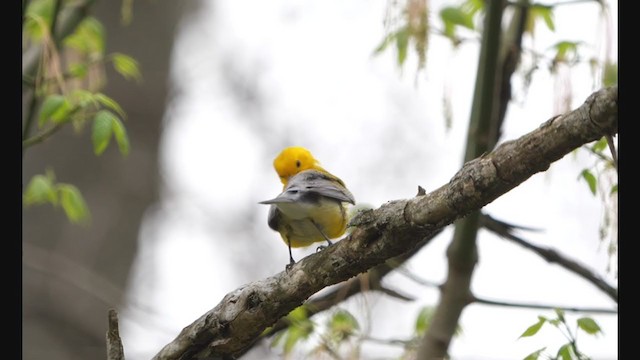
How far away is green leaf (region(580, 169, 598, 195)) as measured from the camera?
2637 mm

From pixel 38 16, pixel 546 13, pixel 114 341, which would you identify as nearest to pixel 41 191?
pixel 38 16

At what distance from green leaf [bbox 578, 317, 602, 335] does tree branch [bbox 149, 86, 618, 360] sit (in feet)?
2.63

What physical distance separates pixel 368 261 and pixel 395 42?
134 cm

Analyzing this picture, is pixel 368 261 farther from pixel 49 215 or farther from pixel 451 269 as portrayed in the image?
pixel 49 215

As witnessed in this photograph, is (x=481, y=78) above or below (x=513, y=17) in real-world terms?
below

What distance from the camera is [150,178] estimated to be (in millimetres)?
5660

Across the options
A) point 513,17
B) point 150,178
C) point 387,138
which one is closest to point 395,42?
point 513,17

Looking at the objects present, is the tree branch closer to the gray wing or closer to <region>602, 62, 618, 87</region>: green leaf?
the gray wing

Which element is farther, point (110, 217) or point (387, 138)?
point (387, 138)

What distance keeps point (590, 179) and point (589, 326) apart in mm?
490

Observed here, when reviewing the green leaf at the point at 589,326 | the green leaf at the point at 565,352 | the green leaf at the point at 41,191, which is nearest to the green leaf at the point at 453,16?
the green leaf at the point at 589,326

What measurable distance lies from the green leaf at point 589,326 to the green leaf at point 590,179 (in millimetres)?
448

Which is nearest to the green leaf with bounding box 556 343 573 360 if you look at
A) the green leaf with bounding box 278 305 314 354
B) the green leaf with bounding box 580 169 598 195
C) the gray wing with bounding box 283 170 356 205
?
the green leaf with bounding box 580 169 598 195

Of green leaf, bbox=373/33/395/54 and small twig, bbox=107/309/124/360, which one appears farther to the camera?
green leaf, bbox=373/33/395/54
